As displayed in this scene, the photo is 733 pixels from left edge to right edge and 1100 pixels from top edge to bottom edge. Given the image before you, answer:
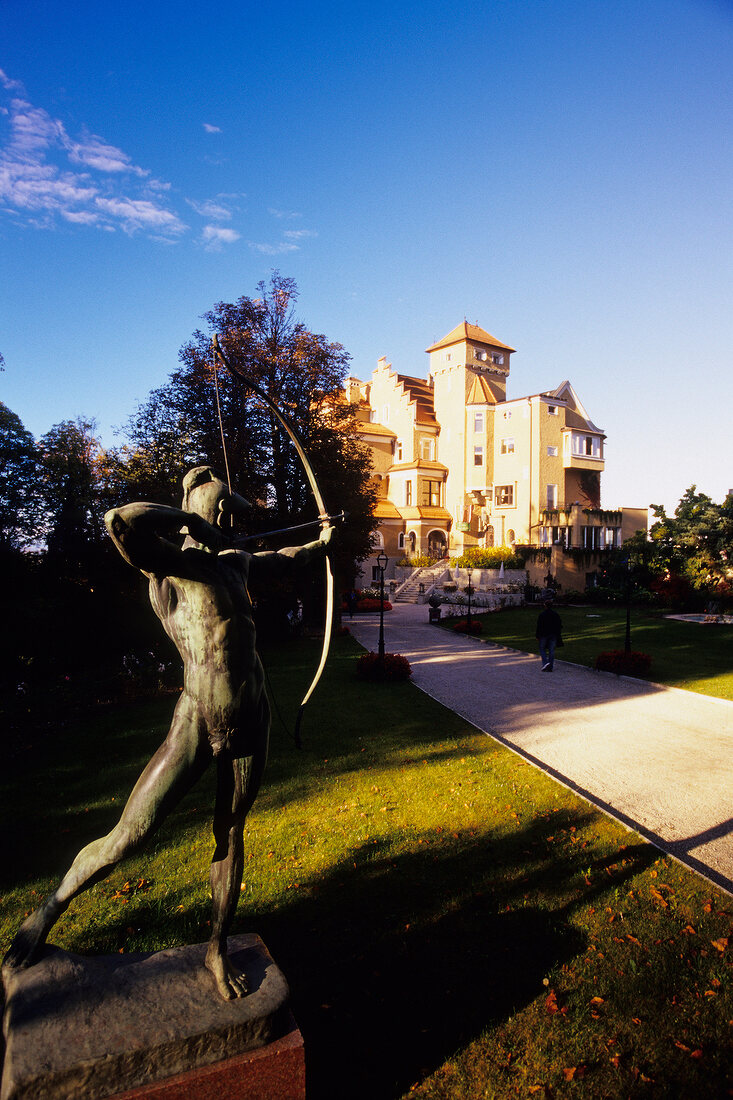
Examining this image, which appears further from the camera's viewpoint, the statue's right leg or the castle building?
the castle building

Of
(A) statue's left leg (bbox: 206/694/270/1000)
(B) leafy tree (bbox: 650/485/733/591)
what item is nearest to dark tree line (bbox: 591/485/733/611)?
(B) leafy tree (bbox: 650/485/733/591)

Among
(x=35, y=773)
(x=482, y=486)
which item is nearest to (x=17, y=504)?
(x=35, y=773)

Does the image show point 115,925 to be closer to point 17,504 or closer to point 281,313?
point 281,313

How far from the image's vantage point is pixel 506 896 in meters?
5.46

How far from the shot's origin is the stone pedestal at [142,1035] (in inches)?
116

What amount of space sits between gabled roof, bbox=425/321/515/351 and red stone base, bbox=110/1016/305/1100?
55.7 metres

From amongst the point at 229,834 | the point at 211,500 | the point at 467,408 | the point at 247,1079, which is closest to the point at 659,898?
the point at 247,1079

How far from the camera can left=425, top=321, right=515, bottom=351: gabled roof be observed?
178 feet

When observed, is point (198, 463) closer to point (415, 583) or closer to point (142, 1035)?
point (142, 1035)

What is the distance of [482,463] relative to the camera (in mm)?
52406

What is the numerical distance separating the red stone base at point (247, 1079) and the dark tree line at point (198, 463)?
11.4 metres

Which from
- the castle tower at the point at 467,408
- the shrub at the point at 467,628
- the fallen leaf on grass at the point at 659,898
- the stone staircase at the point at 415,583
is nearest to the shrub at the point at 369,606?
the stone staircase at the point at 415,583

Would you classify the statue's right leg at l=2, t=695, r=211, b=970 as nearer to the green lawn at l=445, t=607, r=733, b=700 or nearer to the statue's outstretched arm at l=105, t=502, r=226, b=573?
the statue's outstretched arm at l=105, t=502, r=226, b=573

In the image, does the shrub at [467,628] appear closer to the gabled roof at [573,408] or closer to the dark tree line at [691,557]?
the dark tree line at [691,557]
